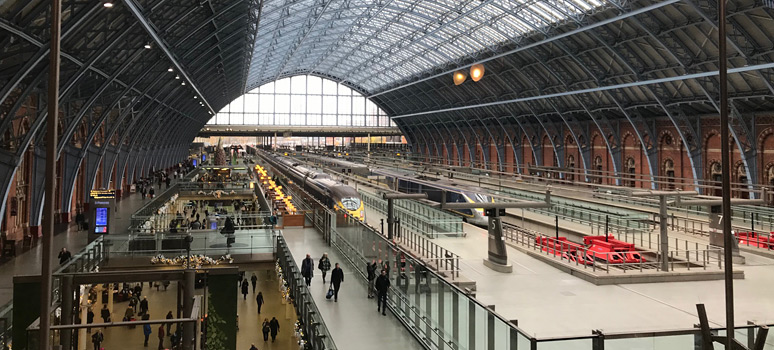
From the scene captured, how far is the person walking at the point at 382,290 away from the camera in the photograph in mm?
14410

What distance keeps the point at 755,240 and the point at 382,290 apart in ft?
52.0

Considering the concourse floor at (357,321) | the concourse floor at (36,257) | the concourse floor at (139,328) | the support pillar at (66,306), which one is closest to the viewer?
the support pillar at (66,306)

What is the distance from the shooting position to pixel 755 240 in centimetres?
2233

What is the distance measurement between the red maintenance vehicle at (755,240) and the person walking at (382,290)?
45.4ft

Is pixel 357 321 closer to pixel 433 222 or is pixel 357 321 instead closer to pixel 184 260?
pixel 184 260

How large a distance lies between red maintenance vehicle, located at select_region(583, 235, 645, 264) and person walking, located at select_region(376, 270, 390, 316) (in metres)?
7.41

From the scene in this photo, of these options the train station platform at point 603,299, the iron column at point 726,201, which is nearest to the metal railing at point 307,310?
the train station platform at point 603,299

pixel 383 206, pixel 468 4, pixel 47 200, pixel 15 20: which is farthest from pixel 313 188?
pixel 47 200

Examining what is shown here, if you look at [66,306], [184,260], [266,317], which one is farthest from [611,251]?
[66,306]

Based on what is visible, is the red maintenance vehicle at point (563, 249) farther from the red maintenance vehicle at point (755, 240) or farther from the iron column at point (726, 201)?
the iron column at point (726, 201)

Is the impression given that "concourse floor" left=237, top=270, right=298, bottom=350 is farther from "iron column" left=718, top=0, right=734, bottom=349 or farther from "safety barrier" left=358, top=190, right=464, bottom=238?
"iron column" left=718, top=0, right=734, bottom=349

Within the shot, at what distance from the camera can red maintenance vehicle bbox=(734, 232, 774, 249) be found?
842 inches

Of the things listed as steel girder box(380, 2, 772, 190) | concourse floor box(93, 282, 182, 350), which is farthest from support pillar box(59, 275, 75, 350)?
steel girder box(380, 2, 772, 190)

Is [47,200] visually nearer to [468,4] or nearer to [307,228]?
[307,228]
